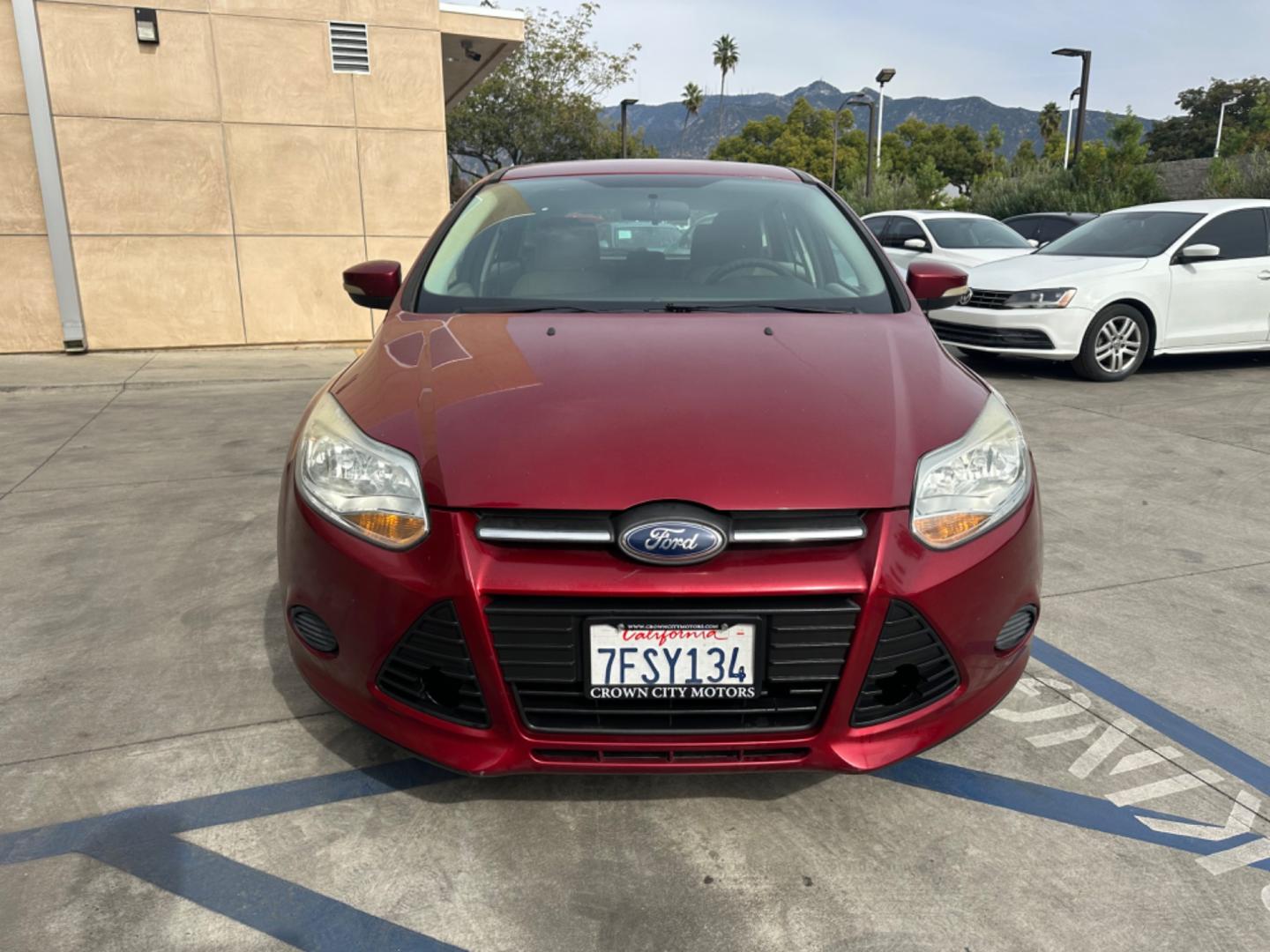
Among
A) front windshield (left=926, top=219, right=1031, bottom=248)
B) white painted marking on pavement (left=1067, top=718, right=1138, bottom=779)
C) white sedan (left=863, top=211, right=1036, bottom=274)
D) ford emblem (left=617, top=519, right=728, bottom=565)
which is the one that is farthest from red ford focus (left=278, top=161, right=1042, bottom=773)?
front windshield (left=926, top=219, right=1031, bottom=248)

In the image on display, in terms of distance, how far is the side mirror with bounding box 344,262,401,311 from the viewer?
3184mm

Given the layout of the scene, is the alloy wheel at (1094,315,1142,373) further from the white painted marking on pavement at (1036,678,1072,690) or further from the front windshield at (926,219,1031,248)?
the white painted marking on pavement at (1036,678,1072,690)

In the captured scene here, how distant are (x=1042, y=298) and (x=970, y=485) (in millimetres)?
6259

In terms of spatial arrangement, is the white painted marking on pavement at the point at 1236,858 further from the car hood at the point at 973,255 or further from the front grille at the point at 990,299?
the car hood at the point at 973,255

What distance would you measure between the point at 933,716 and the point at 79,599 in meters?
2.94

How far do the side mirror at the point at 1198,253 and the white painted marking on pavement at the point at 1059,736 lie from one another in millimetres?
6435

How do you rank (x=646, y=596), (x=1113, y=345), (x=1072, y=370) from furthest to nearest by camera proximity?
(x=1072, y=370) < (x=1113, y=345) < (x=646, y=596)

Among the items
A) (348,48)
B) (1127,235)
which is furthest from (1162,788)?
(348,48)

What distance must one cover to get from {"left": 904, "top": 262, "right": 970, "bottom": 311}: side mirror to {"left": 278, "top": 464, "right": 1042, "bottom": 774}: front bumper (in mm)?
1382

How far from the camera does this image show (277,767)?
7.70ft

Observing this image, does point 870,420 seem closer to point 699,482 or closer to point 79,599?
point 699,482

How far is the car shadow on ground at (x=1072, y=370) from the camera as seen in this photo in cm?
817

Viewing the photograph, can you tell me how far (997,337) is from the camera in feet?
25.6

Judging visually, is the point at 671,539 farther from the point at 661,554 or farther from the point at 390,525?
the point at 390,525
